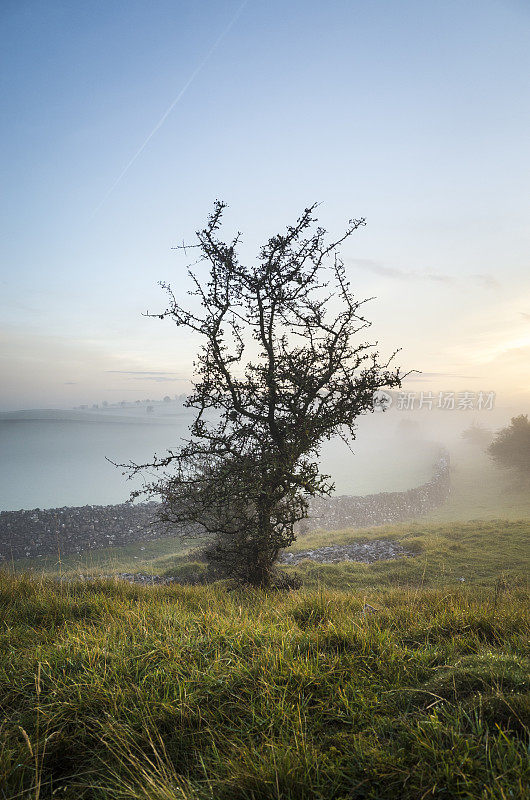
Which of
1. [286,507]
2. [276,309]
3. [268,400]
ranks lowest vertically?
[286,507]

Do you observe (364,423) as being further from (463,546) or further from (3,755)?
(3,755)

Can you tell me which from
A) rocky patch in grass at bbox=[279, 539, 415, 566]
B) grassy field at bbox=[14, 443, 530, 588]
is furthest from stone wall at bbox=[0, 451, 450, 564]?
rocky patch in grass at bbox=[279, 539, 415, 566]

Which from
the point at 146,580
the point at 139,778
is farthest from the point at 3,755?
the point at 146,580

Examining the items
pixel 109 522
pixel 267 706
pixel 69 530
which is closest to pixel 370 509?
pixel 109 522

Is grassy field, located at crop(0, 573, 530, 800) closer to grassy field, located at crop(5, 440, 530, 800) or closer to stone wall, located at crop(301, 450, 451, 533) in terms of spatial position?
grassy field, located at crop(5, 440, 530, 800)

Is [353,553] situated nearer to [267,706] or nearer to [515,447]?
[267,706]

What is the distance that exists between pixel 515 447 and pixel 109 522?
53.7 meters

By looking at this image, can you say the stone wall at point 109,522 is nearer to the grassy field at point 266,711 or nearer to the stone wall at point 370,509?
the stone wall at point 370,509

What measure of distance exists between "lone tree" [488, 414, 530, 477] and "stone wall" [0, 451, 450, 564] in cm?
1318

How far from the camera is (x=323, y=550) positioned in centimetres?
2264

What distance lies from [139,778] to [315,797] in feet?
3.77

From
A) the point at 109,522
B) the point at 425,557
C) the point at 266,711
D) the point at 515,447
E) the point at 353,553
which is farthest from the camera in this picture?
the point at 515,447

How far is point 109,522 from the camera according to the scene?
38.8 m

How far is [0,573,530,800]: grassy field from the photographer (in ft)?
7.41
